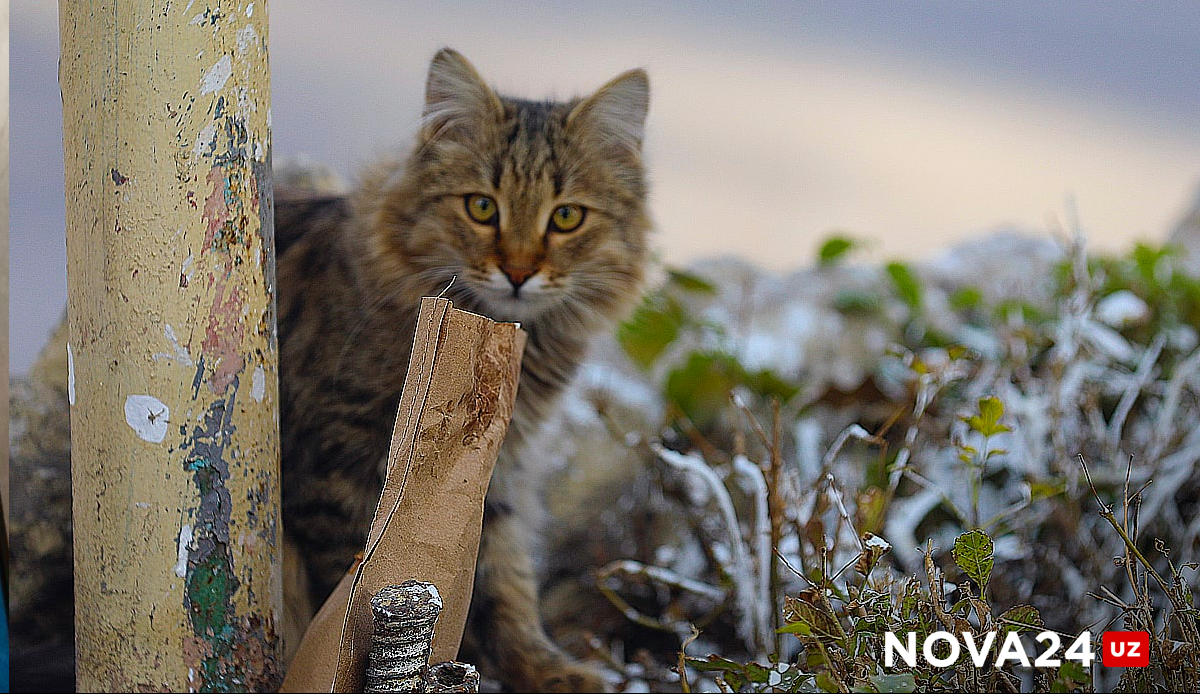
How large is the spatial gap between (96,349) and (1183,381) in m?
1.53

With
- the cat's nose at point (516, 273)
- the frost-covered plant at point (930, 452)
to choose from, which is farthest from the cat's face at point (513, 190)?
the frost-covered plant at point (930, 452)

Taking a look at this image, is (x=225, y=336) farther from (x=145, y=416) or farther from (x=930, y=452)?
(x=930, y=452)

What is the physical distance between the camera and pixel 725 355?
1845 mm

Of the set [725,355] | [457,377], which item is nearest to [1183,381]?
[725,355]

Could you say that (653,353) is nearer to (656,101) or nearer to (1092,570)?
(656,101)

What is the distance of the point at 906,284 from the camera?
2191 millimetres

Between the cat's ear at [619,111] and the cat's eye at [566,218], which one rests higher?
the cat's ear at [619,111]

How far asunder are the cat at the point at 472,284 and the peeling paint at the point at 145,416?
36 centimetres

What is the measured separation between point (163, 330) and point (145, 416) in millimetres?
76

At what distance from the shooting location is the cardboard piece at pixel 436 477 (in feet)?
2.45

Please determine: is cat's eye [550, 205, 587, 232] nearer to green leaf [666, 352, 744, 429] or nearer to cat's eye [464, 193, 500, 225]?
cat's eye [464, 193, 500, 225]

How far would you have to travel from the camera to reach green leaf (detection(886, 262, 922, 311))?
85.7 inches

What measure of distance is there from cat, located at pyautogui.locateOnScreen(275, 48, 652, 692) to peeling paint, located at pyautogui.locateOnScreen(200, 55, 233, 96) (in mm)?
332

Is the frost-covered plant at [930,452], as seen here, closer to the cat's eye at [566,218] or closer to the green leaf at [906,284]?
the green leaf at [906,284]
